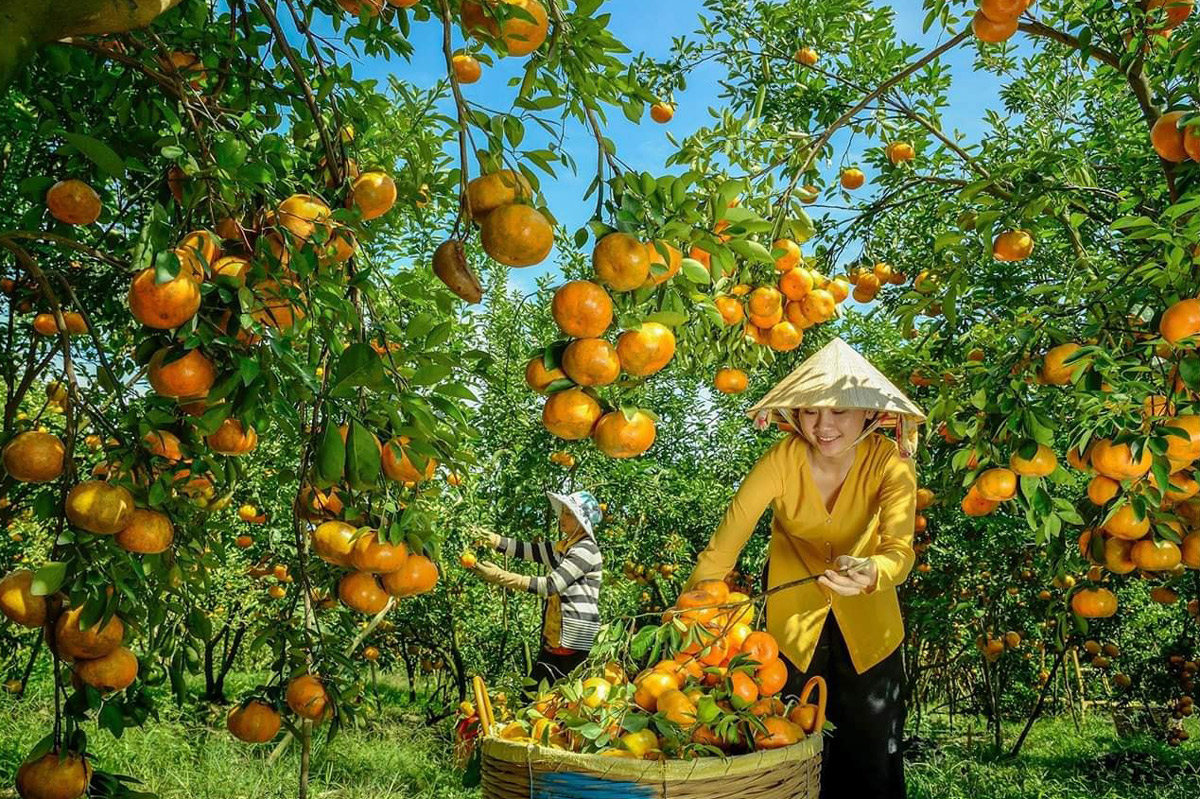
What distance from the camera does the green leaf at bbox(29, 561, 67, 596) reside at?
1.45 metres

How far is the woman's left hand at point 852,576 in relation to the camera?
210 centimetres

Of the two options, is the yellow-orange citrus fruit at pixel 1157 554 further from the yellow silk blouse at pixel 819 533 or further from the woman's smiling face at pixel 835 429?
the woman's smiling face at pixel 835 429

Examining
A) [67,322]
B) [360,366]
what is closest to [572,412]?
[360,366]

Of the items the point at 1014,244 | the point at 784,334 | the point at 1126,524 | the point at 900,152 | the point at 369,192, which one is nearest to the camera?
the point at 369,192

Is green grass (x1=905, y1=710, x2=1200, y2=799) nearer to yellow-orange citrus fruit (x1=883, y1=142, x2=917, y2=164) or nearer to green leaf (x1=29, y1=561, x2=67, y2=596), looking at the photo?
yellow-orange citrus fruit (x1=883, y1=142, x2=917, y2=164)

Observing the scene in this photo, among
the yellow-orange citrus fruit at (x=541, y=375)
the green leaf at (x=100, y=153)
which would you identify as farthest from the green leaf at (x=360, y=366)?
the green leaf at (x=100, y=153)

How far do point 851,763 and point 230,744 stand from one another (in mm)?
4287

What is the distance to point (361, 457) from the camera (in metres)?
1.34

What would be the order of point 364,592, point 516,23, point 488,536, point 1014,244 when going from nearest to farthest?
point 516,23 < point 364,592 < point 1014,244 < point 488,536

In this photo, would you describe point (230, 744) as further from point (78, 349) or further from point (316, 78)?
point (316, 78)

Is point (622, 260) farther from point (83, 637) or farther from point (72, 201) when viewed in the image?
point (72, 201)

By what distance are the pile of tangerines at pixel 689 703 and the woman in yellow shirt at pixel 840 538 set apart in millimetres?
380

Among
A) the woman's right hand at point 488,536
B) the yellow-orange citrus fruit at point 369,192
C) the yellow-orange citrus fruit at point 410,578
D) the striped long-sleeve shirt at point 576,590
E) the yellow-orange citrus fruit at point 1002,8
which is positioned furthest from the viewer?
the woman's right hand at point 488,536

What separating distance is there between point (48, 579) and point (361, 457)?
61 centimetres
